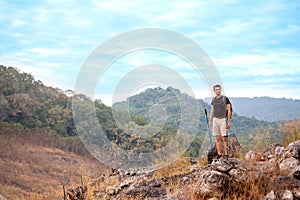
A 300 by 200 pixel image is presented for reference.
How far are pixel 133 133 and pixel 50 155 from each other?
9607 mm

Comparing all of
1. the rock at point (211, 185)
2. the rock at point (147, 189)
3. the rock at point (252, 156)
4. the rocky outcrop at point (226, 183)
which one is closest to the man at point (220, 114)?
the rock at point (252, 156)

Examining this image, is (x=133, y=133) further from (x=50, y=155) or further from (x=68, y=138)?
(x=68, y=138)

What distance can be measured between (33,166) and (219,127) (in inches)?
525

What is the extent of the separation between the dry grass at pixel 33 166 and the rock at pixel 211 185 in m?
9.82

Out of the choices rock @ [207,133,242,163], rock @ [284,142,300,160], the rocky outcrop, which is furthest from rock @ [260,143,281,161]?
rock @ [207,133,242,163]

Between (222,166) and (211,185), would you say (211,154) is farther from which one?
(211,185)

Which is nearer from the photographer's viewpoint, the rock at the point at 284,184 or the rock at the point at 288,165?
the rock at the point at 284,184

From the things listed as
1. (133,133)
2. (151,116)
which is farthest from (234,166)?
(133,133)

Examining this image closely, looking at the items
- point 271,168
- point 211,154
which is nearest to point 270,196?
point 271,168

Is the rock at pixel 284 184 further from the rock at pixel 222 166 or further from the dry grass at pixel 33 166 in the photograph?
the dry grass at pixel 33 166

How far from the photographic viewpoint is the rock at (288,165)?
7.91 meters

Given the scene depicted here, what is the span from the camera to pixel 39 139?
24938 millimetres

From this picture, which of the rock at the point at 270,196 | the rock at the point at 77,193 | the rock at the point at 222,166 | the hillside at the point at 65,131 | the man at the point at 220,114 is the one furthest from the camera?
the hillside at the point at 65,131

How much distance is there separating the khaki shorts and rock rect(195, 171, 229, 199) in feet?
9.34
